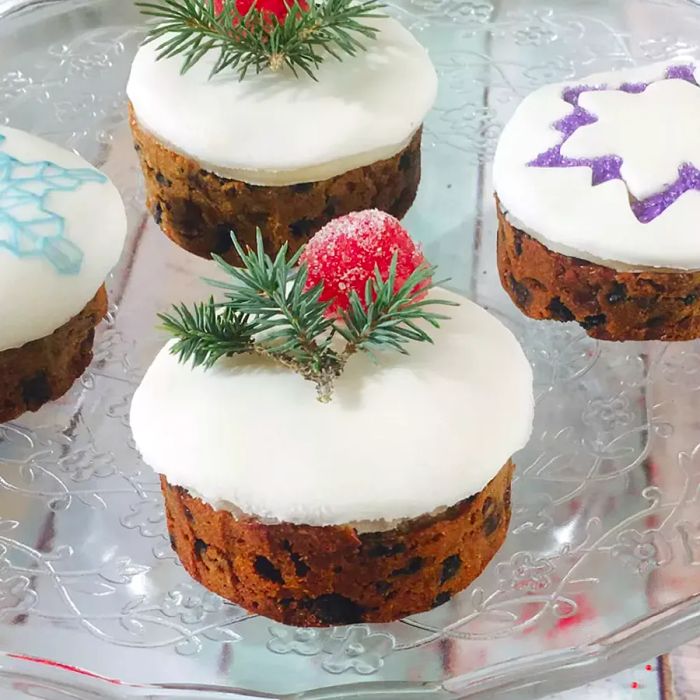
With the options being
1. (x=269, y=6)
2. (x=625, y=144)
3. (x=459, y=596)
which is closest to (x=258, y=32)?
(x=269, y=6)

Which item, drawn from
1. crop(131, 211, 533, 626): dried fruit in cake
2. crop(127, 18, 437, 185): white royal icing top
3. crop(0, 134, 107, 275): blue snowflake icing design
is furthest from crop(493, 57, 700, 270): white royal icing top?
crop(0, 134, 107, 275): blue snowflake icing design

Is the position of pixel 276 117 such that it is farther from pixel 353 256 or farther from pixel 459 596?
pixel 459 596

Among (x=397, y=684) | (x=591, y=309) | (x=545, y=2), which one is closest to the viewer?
(x=397, y=684)

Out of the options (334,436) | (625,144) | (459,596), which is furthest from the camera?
(625,144)

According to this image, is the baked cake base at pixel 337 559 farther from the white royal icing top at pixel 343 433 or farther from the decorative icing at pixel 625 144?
the decorative icing at pixel 625 144

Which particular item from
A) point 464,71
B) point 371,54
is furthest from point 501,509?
point 464,71

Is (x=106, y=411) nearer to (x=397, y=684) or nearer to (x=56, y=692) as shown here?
(x=56, y=692)

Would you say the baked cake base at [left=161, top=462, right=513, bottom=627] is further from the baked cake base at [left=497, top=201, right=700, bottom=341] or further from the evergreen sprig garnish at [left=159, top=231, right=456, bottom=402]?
the baked cake base at [left=497, top=201, right=700, bottom=341]
